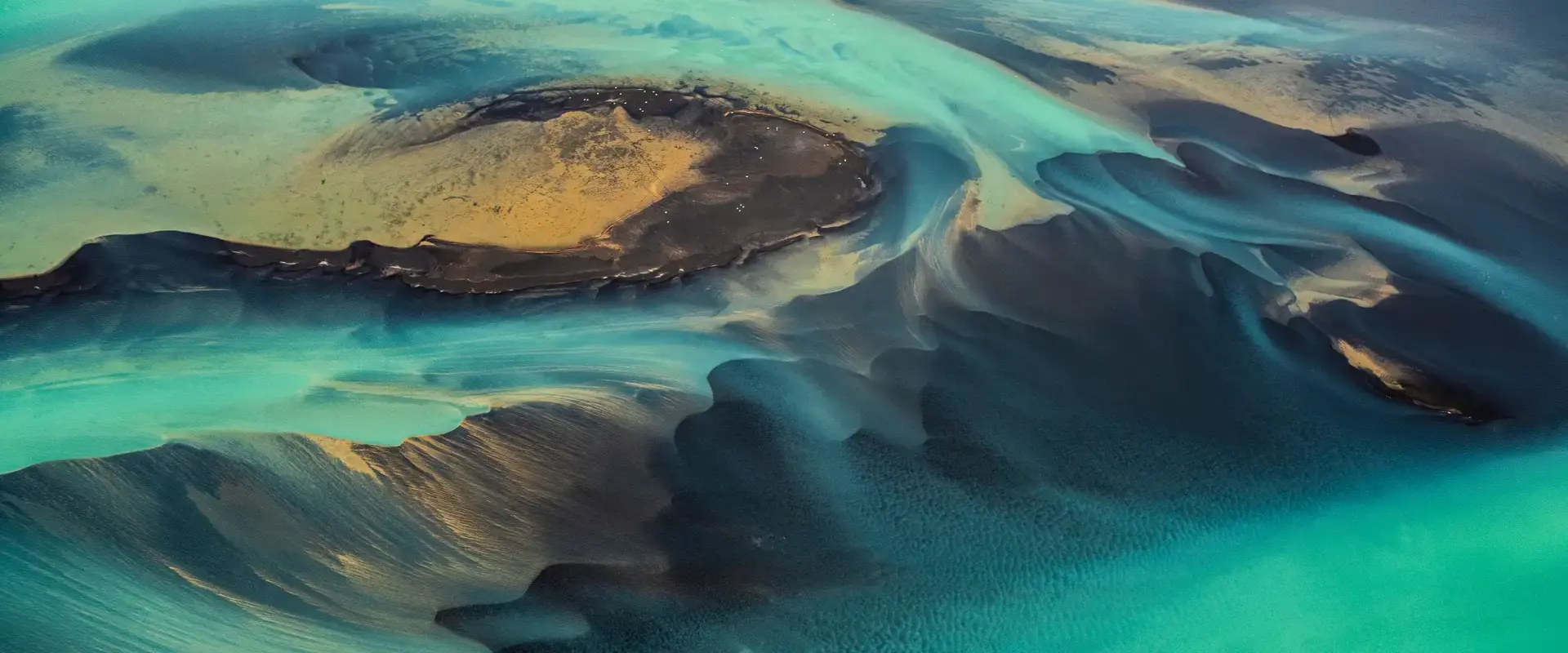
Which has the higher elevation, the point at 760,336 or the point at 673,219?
the point at 673,219

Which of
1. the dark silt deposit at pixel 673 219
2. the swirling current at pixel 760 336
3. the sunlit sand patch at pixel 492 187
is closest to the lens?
the swirling current at pixel 760 336

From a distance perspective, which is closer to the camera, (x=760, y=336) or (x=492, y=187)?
(x=760, y=336)

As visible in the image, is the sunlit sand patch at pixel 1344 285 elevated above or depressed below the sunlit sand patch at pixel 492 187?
below

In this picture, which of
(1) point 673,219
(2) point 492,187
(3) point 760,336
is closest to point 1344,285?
(3) point 760,336

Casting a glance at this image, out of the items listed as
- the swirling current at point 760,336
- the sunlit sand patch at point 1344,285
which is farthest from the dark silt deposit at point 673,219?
the sunlit sand patch at point 1344,285

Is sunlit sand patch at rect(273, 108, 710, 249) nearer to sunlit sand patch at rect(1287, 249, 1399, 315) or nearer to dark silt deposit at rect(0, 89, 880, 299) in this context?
dark silt deposit at rect(0, 89, 880, 299)

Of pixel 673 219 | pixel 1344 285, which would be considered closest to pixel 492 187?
pixel 673 219

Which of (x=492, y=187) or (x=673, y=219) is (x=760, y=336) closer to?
(x=673, y=219)

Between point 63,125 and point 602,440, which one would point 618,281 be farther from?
point 63,125

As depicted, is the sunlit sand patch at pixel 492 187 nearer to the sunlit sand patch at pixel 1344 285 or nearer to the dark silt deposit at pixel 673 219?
the dark silt deposit at pixel 673 219

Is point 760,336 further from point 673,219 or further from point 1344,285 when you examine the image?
point 1344,285
